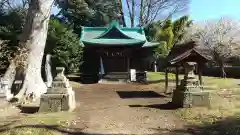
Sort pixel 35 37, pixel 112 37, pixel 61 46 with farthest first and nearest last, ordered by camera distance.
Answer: pixel 112 37
pixel 61 46
pixel 35 37

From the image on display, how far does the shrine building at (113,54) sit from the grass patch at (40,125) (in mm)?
15757

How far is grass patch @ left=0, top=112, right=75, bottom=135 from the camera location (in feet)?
22.1

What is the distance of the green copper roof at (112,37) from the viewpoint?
24.0m

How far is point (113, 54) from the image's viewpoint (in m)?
25.3

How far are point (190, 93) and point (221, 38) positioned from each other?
24.2 m

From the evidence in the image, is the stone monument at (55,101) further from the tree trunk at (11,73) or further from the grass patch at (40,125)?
the tree trunk at (11,73)

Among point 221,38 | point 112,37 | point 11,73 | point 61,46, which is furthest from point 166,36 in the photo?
point 11,73

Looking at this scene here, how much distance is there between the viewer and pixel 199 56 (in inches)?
510

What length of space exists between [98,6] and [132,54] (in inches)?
501

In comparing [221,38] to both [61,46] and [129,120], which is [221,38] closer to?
[61,46]

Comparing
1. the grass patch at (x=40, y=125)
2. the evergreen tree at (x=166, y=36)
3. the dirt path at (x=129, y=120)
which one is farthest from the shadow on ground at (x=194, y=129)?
the evergreen tree at (x=166, y=36)

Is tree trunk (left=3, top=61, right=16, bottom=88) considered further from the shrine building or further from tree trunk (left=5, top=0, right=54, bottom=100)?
the shrine building

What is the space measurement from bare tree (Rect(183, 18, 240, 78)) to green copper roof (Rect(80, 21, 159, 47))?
850 cm

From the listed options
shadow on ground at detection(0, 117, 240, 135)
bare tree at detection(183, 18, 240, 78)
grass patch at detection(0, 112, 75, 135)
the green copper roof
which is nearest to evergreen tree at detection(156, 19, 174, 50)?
bare tree at detection(183, 18, 240, 78)
